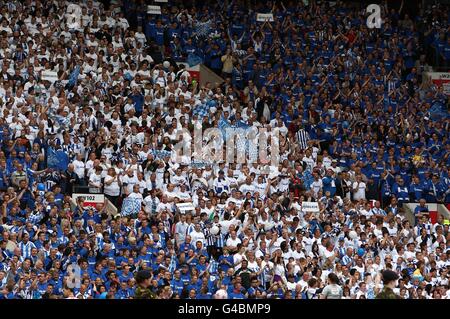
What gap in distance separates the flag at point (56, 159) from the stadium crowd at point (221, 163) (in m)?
0.10

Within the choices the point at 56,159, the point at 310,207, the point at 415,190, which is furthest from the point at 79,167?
the point at 415,190

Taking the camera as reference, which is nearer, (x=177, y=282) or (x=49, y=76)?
(x=177, y=282)

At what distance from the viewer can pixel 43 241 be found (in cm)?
2108

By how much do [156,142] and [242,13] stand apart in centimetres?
799

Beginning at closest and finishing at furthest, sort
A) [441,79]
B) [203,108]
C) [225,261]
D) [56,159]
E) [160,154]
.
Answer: [225,261]
[56,159]
[160,154]
[203,108]
[441,79]

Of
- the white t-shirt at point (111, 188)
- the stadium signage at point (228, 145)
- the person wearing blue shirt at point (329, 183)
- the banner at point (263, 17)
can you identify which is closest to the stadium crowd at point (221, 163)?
the white t-shirt at point (111, 188)

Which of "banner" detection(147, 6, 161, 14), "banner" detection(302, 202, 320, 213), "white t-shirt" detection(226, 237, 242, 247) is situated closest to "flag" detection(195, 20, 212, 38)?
"banner" detection(147, 6, 161, 14)

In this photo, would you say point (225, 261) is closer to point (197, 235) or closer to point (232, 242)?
point (232, 242)

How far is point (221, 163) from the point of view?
25156 mm

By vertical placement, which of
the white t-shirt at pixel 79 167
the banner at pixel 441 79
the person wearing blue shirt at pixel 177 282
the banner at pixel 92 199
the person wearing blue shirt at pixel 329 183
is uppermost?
the banner at pixel 441 79

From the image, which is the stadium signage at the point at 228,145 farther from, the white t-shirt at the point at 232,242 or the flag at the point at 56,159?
the white t-shirt at the point at 232,242

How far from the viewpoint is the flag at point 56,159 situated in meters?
23.8

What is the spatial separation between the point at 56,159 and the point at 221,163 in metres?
3.90

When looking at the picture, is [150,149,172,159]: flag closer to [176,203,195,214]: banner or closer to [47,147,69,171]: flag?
[176,203,195,214]: banner
